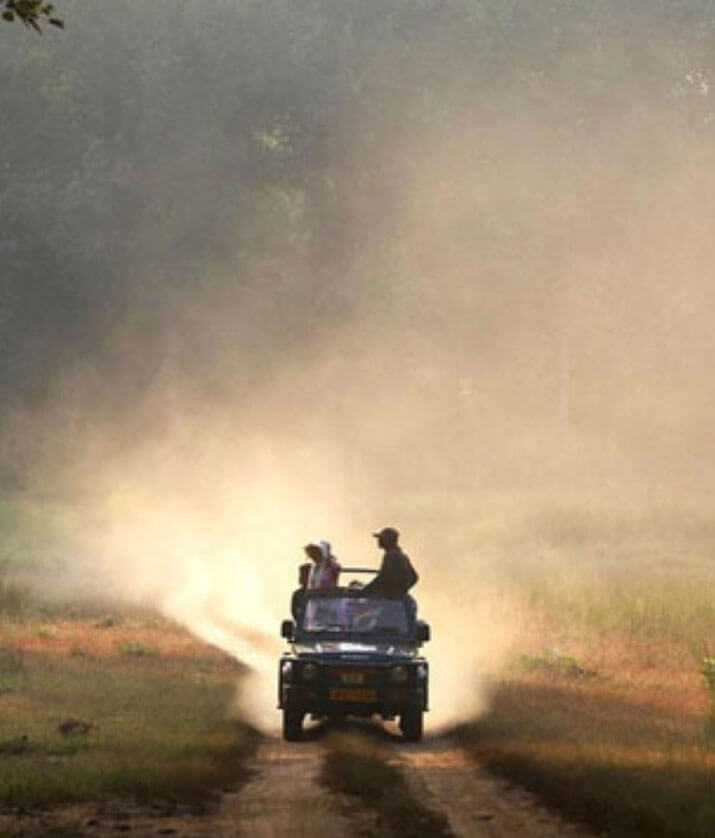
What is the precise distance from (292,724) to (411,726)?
4.63ft

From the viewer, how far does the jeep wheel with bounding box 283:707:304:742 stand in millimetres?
27359

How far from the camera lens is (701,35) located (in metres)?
102

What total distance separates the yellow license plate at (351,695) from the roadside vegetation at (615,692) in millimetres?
1310

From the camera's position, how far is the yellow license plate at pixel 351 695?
90.0ft

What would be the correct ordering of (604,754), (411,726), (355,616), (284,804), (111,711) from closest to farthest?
(284,804) → (604,754) → (411,726) → (355,616) → (111,711)

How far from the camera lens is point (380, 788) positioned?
72.7 feet

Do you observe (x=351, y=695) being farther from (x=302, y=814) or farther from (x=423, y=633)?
(x=302, y=814)

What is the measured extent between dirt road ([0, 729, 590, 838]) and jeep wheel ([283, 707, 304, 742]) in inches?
105

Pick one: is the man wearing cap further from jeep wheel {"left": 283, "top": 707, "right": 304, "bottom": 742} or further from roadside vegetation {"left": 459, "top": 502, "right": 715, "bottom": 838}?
jeep wheel {"left": 283, "top": 707, "right": 304, "bottom": 742}

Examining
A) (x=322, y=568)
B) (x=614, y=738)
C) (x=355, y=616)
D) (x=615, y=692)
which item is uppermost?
(x=322, y=568)

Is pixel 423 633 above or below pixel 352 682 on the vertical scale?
above

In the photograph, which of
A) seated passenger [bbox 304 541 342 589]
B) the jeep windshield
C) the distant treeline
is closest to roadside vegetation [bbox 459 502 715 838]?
the jeep windshield

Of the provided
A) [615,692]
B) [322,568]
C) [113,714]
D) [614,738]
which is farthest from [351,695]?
[615,692]

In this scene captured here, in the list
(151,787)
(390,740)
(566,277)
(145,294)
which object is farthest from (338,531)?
(151,787)
